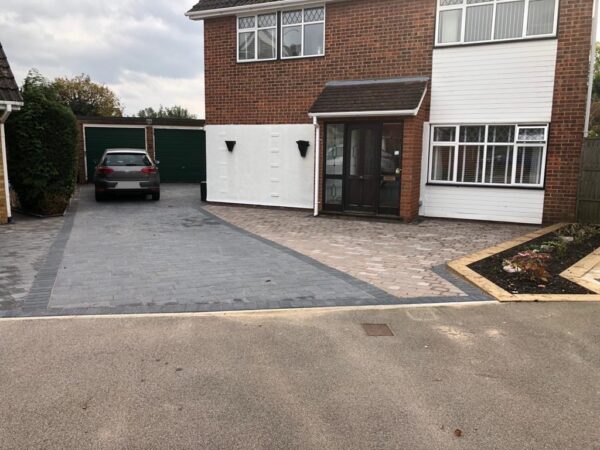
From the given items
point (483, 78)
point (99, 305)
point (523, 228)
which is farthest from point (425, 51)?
point (99, 305)

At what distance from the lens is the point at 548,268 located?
277 inches

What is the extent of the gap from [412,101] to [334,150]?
2.34 metres

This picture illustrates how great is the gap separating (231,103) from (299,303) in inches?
390

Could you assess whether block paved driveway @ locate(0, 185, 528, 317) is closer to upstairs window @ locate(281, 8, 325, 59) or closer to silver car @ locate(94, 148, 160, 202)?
silver car @ locate(94, 148, 160, 202)

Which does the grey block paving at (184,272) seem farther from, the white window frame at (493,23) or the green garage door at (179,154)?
the green garage door at (179,154)

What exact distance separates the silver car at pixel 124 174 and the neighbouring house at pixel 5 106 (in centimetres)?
394

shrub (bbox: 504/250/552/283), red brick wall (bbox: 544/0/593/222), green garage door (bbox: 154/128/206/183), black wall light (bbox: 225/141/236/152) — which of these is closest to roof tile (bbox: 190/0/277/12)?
black wall light (bbox: 225/141/236/152)

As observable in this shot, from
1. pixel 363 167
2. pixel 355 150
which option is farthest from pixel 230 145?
pixel 363 167

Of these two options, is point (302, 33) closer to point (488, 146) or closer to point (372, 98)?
point (372, 98)

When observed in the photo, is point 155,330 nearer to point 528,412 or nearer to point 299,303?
point 299,303

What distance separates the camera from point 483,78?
11.3 metres

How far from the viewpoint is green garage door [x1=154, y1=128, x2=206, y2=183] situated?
22.3 m

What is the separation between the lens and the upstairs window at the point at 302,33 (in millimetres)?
12867

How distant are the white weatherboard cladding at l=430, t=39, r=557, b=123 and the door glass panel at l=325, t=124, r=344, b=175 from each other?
2254 mm
